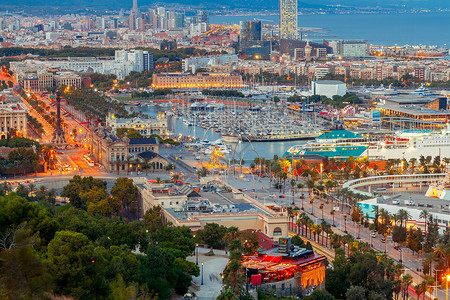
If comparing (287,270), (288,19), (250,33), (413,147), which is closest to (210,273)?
(287,270)

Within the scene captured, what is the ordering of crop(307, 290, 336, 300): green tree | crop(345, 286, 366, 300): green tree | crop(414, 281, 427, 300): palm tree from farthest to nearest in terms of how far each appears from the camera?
crop(414, 281, 427, 300): palm tree, crop(345, 286, 366, 300): green tree, crop(307, 290, 336, 300): green tree

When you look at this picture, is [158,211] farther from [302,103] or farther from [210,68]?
[210,68]

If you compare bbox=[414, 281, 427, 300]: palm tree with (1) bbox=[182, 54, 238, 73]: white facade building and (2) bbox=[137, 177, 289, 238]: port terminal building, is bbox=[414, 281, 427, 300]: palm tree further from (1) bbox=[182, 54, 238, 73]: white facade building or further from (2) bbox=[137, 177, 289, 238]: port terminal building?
(1) bbox=[182, 54, 238, 73]: white facade building

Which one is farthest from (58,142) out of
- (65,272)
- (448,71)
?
(448,71)

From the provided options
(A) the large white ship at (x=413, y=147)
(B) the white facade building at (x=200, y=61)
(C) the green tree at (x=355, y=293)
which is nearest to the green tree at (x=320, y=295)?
(C) the green tree at (x=355, y=293)

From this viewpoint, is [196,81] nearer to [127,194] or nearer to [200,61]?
[200,61]

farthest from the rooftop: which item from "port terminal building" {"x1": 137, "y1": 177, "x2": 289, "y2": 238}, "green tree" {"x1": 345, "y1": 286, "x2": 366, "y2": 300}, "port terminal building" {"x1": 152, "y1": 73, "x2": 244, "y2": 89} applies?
"port terminal building" {"x1": 152, "y1": 73, "x2": 244, "y2": 89}

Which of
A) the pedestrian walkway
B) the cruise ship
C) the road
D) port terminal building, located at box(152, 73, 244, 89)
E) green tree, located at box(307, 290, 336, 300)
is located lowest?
the road
